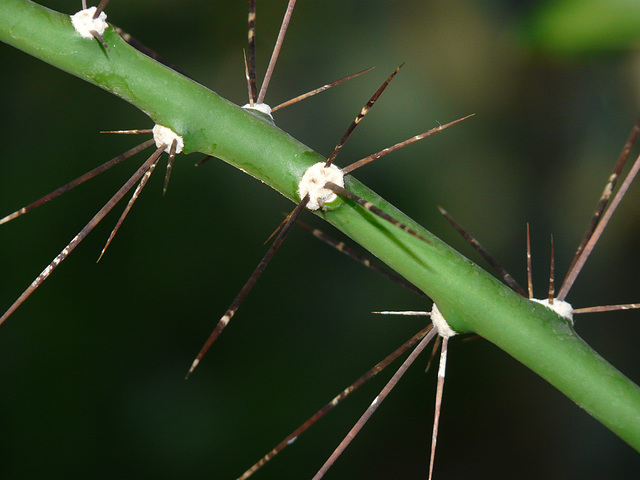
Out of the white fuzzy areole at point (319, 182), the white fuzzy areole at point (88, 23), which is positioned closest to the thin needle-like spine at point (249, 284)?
the white fuzzy areole at point (319, 182)

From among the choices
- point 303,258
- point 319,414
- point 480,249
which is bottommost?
point 319,414

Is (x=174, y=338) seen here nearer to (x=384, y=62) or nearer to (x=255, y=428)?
(x=255, y=428)

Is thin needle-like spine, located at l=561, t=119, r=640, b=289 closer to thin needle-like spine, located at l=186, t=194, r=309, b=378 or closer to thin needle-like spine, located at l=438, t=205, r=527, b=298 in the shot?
thin needle-like spine, located at l=438, t=205, r=527, b=298

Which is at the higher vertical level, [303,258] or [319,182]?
[303,258]

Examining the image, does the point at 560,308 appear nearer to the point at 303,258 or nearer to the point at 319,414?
the point at 319,414

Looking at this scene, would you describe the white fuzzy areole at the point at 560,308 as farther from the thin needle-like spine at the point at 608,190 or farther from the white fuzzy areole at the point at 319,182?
the white fuzzy areole at the point at 319,182

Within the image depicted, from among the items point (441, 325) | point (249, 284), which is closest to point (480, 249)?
point (441, 325)

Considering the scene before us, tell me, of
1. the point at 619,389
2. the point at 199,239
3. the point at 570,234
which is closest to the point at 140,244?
the point at 199,239
